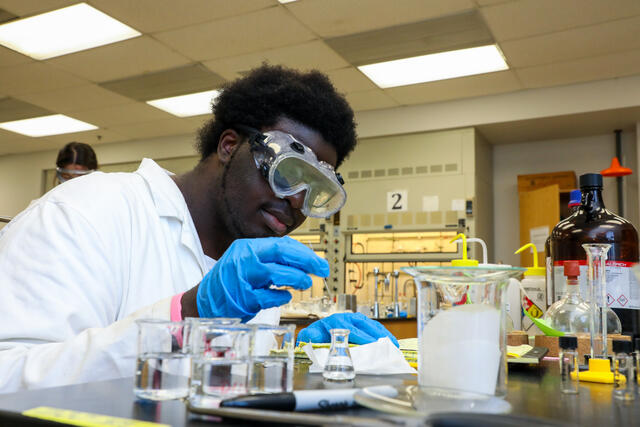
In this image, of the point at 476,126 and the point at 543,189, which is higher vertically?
the point at 476,126

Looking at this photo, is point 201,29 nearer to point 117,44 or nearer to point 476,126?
point 117,44

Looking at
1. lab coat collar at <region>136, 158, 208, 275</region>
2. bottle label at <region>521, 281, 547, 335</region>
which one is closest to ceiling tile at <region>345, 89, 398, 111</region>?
bottle label at <region>521, 281, 547, 335</region>

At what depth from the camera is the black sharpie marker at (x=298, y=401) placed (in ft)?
1.73

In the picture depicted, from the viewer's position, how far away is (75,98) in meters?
6.07

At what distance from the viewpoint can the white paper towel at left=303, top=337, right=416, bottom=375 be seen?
2.76 ft

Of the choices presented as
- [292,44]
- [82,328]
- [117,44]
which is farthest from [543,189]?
[82,328]

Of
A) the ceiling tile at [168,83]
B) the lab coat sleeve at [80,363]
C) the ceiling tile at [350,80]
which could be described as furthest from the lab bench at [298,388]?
the ceiling tile at [168,83]

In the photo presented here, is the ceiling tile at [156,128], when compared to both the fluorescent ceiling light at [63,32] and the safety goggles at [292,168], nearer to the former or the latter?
the fluorescent ceiling light at [63,32]

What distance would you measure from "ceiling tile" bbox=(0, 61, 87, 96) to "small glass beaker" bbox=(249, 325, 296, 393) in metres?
5.37

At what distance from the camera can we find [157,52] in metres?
4.88

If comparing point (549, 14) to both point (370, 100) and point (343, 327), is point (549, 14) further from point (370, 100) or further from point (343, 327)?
point (343, 327)

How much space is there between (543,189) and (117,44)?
174 inches

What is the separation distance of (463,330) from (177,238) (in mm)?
1079

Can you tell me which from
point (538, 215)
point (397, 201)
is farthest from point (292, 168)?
point (538, 215)
